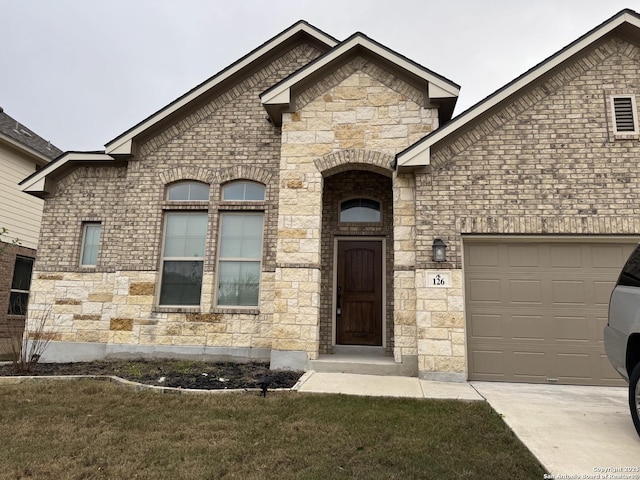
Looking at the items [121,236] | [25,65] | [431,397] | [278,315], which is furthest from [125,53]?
[431,397]

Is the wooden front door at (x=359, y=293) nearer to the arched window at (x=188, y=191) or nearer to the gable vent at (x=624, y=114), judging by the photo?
the arched window at (x=188, y=191)

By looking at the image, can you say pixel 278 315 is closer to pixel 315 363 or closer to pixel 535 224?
pixel 315 363

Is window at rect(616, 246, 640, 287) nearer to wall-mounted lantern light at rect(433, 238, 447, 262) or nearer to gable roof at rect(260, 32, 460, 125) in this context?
wall-mounted lantern light at rect(433, 238, 447, 262)

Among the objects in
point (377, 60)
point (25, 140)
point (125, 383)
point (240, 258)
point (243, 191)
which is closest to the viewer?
point (125, 383)

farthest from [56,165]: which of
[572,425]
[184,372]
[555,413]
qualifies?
[572,425]

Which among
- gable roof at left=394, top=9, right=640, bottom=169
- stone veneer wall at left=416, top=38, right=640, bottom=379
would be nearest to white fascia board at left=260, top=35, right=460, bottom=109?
gable roof at left=394, top=9, right=640, bottom=169

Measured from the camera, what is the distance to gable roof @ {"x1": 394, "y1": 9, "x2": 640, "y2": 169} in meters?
6.72

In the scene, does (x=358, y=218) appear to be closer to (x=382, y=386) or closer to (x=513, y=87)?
(x=513, y=87)

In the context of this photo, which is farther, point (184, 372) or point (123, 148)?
point (123, 148)

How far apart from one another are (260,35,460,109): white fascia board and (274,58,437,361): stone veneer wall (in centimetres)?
33

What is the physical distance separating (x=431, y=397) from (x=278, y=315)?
298 centimetres

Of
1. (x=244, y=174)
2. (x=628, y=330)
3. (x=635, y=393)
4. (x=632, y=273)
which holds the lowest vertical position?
(x=635, y=393)

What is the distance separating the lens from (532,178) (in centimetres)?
678

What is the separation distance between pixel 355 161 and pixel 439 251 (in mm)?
2262
